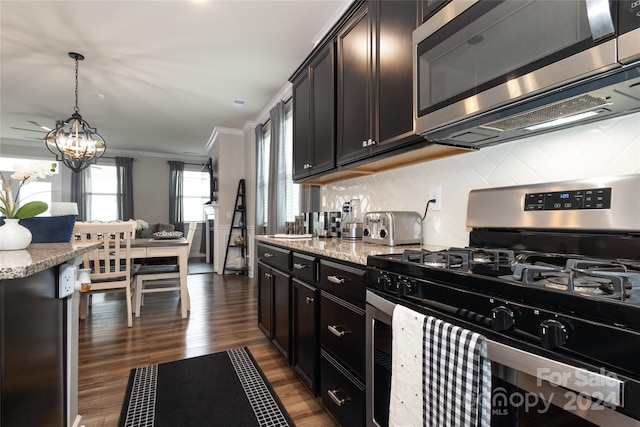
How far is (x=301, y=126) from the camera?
2.76m

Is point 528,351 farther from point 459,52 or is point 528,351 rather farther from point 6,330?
point 6,330

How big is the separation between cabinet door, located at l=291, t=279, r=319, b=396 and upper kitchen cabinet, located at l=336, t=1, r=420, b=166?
0.88 meters

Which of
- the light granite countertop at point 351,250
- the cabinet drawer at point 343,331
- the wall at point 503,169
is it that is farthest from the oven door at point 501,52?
the cabinet drawer at point 343,331

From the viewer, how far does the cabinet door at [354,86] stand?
6.07 feet

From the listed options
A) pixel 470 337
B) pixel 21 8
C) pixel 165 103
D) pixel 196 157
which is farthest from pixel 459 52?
pixel 196 157

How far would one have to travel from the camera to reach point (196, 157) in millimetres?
8867

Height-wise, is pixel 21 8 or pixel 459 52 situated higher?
pixel 21 8

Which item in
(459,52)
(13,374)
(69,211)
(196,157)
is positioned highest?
(196,157)

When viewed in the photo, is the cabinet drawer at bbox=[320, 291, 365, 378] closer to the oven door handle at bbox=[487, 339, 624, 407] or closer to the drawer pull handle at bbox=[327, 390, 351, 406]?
the drawer pull handle at bbox=[327, 390, 351, 406]

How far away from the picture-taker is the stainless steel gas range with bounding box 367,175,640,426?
0.57 m

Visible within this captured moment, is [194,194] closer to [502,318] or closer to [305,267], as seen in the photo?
[305,267]

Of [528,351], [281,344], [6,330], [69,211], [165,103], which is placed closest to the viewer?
[528,351]

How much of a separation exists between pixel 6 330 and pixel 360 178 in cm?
212

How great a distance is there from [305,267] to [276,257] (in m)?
0.54
